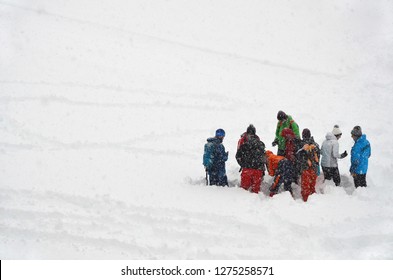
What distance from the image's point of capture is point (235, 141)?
1408 centimetres

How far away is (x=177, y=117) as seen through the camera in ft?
49.8

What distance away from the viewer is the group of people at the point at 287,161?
32.2 ft

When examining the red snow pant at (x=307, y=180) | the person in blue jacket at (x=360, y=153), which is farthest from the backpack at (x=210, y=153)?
the person in blue jacket at (x=360, y=153)

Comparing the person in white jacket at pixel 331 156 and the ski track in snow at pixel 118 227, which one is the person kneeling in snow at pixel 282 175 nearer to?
the person in white jacket at pixel 331 156

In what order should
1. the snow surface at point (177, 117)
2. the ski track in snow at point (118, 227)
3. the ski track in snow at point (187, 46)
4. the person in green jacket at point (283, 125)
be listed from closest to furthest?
the ski track in snow at point (118, 227) < the snow surface at point (177, 117) < the person in green jacket at point (283, 125) < the ski track in snow at point (187, 46)

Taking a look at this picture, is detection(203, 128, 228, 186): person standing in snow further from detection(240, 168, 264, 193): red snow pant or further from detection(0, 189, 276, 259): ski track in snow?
detection(0, 189, 276, 259): ski track in snow

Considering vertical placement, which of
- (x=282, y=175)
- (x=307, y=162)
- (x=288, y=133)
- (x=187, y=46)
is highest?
(x=187, y=46)

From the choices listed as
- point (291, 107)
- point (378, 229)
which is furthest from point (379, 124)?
point (378, 229)

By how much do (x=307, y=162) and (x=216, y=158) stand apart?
6.05 ft

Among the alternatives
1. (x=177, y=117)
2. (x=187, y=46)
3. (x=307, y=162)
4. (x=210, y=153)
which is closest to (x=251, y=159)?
(x=210, y=153)

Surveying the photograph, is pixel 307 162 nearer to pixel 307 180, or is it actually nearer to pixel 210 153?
pixel 307 180

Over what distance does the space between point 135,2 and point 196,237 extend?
16.9m

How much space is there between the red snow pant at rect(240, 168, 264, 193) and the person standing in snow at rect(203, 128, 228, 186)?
0.48m

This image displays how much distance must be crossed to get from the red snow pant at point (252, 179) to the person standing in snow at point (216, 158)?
0.48 m
